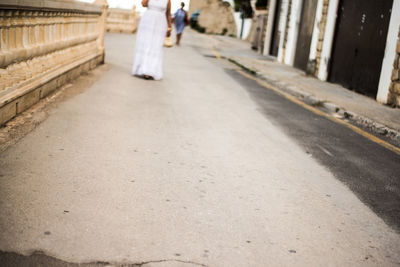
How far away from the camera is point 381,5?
1075 cm

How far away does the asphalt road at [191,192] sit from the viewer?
2.94 m

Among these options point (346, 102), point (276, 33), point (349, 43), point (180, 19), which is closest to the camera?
point (346, 102)

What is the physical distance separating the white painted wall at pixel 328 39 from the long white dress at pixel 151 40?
17.1 feet

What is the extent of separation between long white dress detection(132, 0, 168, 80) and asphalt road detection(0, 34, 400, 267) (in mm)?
3605

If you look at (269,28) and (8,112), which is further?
(269,28)

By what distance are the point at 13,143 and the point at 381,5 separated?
347 inches

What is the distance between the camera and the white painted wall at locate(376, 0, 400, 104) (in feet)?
32.6

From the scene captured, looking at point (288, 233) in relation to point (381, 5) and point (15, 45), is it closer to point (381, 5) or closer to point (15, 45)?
point (15, 45)

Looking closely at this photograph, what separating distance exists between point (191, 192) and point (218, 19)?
1710 inches

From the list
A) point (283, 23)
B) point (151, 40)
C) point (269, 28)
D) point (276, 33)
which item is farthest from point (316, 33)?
point (269, 28)

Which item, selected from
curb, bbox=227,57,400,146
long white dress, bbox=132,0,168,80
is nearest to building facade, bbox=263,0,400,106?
curb, bbox=227,57,400,146

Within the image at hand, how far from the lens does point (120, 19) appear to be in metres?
30.8

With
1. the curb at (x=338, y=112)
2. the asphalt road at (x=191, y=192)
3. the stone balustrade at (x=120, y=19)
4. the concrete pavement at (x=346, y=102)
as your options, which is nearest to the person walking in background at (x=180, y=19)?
the stone balustrade at (x=120, y=19)

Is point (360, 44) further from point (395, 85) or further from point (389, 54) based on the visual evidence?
point (395, 85)
